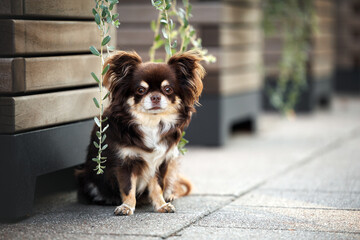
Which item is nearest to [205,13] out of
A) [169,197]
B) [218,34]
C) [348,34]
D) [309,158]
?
[218,34]

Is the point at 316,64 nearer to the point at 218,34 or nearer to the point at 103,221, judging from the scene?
the point at 218,34

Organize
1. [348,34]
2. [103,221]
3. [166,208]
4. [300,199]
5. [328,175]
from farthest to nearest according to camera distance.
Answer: [348,34] → [328,175] → [300,199] → [166,208] → [103,221]

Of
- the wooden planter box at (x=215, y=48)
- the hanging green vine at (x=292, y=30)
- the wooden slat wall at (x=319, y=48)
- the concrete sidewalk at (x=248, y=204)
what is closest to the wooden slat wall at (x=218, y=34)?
the wooden planter box at (x=215, y=48)

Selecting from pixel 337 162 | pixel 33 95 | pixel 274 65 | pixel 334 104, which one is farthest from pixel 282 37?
pixel 33 95

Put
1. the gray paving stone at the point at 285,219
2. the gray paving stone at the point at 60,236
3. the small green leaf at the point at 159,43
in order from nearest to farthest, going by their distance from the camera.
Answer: the gray paving stone at the point at 60,236 → the gray paving stone at the point at 285,219 → the small green leaf at the point at 159,43

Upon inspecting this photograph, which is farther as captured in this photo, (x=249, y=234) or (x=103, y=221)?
(x=103, y=221)

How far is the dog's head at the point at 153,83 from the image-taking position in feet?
12.0

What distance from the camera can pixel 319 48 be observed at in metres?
9.50

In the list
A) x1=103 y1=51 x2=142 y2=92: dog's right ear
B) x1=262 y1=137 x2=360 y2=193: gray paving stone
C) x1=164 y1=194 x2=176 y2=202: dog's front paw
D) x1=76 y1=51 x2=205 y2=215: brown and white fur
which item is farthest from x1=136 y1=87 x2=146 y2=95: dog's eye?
x1=262 y1=137 x2=360 y2=193: gray paving stone

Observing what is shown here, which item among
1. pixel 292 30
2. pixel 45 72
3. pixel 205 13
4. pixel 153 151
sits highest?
pixel 205 13

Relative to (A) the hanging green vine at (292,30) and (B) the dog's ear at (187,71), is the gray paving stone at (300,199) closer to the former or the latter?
(B) the dog's ear at (187,71)

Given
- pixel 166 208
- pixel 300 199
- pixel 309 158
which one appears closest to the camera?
pixel 166 208

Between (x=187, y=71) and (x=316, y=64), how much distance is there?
5.85 m

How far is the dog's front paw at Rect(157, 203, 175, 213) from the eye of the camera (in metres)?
3.81
